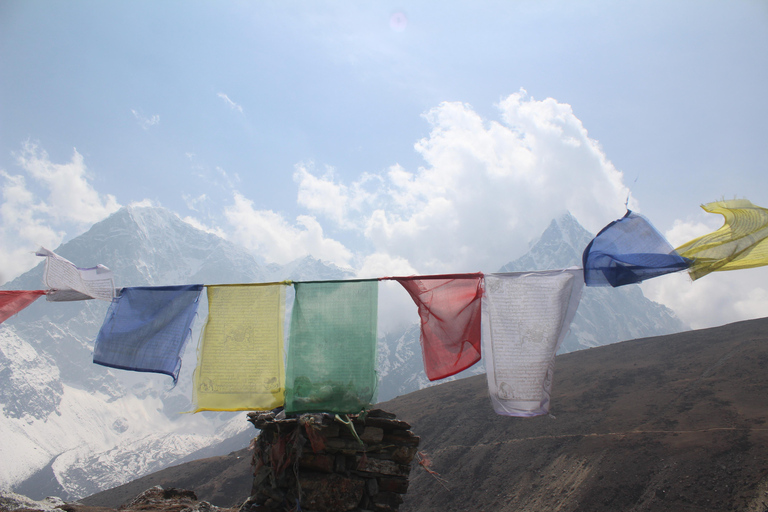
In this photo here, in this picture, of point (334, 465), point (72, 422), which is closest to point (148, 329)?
point (334, 465)

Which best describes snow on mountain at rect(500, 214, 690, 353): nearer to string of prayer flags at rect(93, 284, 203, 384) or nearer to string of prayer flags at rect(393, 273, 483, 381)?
string of prayer flags at rect(393, 273, 483, 381)

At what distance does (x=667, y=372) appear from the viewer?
3138cm

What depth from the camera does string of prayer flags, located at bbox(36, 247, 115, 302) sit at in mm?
5445

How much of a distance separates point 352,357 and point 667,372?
1381 inches

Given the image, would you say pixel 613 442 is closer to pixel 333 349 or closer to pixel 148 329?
pixel 333 349

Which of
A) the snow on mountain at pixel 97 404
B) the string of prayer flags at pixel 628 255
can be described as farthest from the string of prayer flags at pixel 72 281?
the snow on mountain at pixel 97 404

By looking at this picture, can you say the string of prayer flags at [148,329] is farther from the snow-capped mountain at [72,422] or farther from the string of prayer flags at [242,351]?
the snow-capped mountain at [72,422]

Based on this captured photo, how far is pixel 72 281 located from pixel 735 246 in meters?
8.06

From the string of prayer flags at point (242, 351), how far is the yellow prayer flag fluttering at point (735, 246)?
4.75 metres

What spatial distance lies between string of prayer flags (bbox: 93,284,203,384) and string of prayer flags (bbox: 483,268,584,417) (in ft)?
12.5

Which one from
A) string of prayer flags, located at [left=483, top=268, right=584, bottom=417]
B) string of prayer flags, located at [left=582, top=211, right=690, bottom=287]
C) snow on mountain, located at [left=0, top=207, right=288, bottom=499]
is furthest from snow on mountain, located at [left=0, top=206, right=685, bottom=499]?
string of prayer flags, located at [left=582, top=211, right=690, bottom=287]

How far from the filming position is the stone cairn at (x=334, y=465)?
5.39 meters

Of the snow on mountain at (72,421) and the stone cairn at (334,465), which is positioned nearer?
the stone cairn at (334,465)

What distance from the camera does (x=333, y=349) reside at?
5.02 metres
